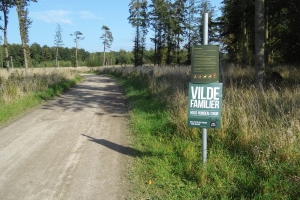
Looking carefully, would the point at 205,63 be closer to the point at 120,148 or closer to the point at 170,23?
the point at 120,148

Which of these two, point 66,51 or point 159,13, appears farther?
point 66,51

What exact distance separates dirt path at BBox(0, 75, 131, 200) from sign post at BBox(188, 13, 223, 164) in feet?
5.27

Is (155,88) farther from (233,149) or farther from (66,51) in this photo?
(66,51)

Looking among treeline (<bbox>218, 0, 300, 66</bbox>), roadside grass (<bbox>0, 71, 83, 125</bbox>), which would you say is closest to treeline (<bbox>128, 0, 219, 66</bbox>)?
treeline (<bbox>218, 0, 300, 66</bbox>)

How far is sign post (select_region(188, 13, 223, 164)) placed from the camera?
141 inches

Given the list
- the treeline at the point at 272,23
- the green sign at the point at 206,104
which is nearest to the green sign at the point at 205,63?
the green sign at the point at 206,104

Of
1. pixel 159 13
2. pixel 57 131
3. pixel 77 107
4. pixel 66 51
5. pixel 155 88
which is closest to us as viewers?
pixel 57 131

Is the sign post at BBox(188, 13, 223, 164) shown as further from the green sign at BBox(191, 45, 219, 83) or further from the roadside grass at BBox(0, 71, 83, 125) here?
the roadside grass at BBox(0, 71, 83, 125)

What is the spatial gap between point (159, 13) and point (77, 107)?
82.7 feet

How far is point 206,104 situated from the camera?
147 inches

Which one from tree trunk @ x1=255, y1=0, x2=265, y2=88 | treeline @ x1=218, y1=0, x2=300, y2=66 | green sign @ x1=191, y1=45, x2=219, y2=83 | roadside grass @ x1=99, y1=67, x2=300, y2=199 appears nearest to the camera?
roadside grass @ x1=99, y1=67, x2=300, y2=199

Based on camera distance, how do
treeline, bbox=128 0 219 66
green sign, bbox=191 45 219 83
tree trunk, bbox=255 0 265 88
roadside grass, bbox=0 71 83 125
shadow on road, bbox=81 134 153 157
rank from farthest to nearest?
treeline, bbox=128 0 219 66 → roadside grass, bbox=0 71 83 125 → tree trunk, bbox=255 0 265 88 → shadow on road, bbox=81 134 153 157 → green sign, bbox=191 45 219 83

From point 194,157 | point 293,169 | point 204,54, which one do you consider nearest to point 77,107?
point 194,157

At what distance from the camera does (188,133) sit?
→ 545cm
